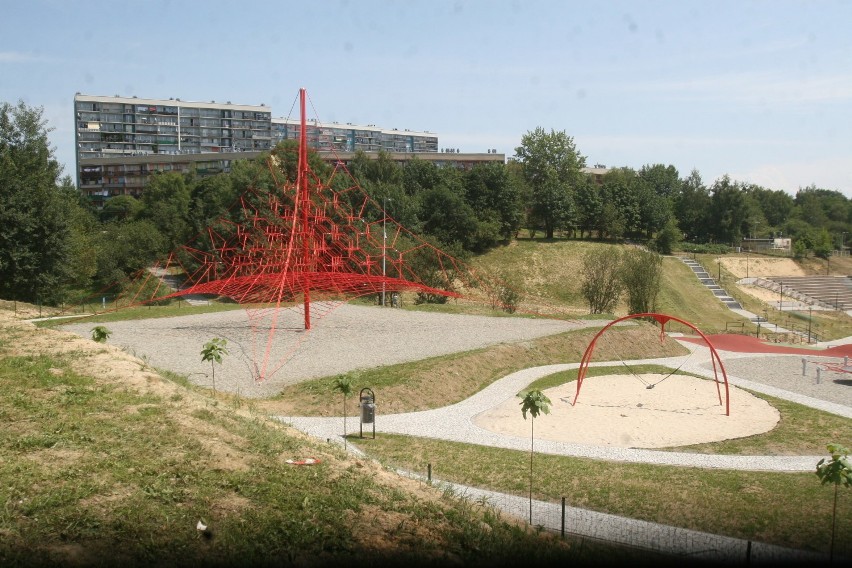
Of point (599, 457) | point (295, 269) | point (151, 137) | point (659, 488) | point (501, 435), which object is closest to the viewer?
point (659, 488)

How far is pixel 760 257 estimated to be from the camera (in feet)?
265

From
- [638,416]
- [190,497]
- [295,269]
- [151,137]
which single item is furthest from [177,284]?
[151,137]

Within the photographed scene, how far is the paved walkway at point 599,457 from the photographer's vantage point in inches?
459

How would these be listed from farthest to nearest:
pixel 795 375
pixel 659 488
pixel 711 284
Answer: pixel 711 284
pixel 795 375
pixel 659 488

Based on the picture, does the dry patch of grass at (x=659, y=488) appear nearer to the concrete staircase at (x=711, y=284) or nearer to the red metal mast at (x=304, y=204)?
the red metal mast at (x=304, y=204)

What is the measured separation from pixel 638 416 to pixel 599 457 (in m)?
4.79

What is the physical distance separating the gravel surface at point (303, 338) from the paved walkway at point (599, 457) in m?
3.89

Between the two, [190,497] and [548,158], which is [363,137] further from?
[190,497]

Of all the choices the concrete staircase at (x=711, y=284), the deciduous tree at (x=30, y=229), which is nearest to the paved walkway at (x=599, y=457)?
the deciduous tree at (x=30, y=229)

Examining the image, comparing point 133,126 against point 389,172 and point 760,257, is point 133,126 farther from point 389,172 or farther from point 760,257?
point 760,257

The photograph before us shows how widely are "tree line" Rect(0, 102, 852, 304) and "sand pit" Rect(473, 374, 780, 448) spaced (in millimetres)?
23148

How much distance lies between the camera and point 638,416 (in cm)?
2236

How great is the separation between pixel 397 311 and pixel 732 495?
26.5 metres

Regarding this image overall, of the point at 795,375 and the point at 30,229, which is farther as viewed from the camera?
the point at 30,229
